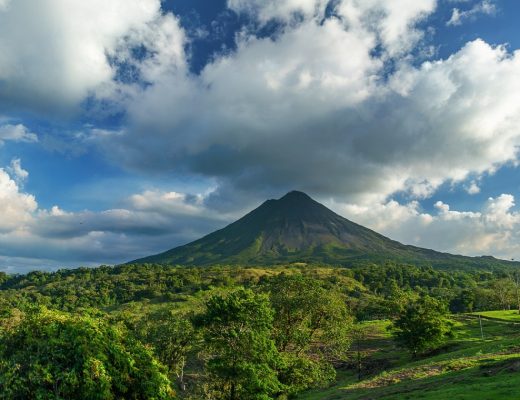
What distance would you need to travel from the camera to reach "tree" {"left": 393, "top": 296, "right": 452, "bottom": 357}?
72562 millimetres

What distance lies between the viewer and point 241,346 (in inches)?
1425

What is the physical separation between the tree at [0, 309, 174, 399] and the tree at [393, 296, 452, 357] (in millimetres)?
59286

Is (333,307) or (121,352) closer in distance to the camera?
(121,352)

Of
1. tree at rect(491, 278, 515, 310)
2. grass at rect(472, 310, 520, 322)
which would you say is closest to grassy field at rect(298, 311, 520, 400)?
grass at rect(472, 310, 520, 322)

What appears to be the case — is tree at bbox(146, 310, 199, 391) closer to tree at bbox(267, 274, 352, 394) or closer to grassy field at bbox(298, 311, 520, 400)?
tree at bbox(267, 274, 352, 394)

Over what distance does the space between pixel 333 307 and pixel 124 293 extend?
164 m

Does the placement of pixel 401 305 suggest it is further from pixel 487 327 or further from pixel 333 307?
pixel 333 307

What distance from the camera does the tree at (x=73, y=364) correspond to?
22.1m

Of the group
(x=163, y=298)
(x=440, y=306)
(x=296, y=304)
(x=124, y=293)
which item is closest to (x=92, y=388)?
(x=296, y=304)

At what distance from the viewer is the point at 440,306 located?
7969 cm

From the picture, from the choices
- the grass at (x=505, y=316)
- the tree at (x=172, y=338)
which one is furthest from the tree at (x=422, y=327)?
the tree at (x=172, y=338)

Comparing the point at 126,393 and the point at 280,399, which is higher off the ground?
the point at 126,393

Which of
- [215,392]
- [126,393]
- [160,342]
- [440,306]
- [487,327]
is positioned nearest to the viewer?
[126,393]

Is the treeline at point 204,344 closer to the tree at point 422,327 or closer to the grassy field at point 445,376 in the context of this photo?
the tree at point 422,327
